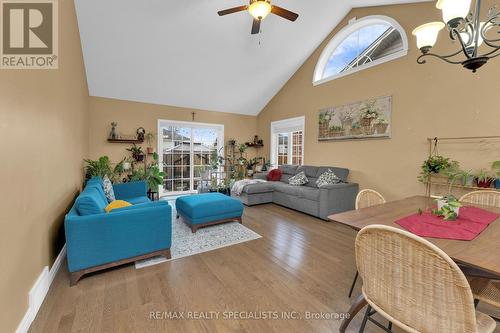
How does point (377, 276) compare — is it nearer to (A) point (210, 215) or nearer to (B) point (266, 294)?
(B) point (266, 294)

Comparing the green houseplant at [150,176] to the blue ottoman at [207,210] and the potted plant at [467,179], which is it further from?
the potted plant at [467,179]

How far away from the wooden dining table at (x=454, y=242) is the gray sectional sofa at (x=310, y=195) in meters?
1.88

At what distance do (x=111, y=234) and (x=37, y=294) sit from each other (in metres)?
0.63

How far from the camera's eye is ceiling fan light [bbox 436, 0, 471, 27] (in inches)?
55.1

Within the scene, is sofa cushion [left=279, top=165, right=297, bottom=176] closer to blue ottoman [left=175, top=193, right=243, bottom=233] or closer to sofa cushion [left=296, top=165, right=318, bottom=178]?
sofa cushion [left=296, top=165, right=318, bottom=178]

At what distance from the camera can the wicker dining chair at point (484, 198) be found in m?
2.11

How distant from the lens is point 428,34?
1.67m

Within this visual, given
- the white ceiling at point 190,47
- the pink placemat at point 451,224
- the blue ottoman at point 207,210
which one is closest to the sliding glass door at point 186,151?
the white ceiling at point 190,47

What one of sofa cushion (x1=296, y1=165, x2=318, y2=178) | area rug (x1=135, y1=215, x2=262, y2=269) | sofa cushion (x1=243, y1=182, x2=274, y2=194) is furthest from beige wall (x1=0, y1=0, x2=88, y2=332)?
sofa cushion (x1=296, y1=165, x2=318, y2=178)

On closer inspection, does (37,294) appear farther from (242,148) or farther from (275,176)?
(242,148)

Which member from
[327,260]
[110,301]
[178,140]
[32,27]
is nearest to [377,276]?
[327,260]

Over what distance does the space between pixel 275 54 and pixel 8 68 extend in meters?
4.66

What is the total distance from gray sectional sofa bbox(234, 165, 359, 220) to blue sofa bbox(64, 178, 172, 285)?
2.61 meters

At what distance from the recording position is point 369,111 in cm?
410
